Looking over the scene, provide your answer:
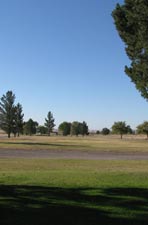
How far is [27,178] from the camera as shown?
15.9m

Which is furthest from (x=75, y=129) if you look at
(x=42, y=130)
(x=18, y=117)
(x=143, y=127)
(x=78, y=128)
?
(x=18, y=117)

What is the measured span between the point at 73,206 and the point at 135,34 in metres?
11.2

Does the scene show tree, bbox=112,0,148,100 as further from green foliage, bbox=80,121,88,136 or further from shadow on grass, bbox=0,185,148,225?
green foliage, bbox=80,121,88,136

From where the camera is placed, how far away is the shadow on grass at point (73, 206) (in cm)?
841

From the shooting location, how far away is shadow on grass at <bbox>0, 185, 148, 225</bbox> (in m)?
8.41

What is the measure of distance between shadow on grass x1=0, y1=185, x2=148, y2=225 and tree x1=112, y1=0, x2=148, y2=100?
7.87 meters

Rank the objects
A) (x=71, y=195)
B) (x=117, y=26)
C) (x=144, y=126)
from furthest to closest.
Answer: (x=144, y=126), (x=117, y=26), (x=71, y=195)

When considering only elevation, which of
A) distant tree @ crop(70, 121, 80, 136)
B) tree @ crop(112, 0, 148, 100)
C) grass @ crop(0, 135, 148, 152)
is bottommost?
grass @ crop(0, 135, 148, 152)

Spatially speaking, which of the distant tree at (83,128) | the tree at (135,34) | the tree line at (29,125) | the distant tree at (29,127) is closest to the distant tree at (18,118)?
the tree line at (29,125)

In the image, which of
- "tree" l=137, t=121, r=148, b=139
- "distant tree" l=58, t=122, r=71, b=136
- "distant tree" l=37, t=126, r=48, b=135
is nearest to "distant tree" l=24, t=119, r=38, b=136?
"distant tree" l=58, t=122, r=71, b=136

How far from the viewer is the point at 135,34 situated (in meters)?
19.4

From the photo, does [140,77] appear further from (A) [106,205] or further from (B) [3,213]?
(B) [3,213]

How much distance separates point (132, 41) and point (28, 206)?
38.2ft

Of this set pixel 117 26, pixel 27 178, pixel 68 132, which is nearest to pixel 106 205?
pixel 27 178
